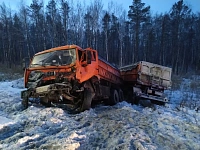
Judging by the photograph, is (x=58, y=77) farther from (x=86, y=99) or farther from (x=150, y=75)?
(x=150, y=75)

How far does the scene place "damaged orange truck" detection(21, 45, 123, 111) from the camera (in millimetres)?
5684

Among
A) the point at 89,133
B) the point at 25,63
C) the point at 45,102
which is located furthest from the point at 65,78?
the point at 25,63

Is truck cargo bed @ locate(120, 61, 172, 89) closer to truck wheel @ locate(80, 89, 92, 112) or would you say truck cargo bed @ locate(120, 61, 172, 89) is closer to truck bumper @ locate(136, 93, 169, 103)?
truck bumper @ locate(136, 93, 169, 103)

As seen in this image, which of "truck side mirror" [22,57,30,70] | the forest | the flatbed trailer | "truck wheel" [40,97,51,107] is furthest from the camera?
the forest

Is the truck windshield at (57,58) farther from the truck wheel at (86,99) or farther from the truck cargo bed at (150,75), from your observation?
the truck cargo bed at (150,75)

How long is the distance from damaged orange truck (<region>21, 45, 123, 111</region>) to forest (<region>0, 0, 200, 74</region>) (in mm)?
19790

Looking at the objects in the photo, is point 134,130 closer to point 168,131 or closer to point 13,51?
point 168,131

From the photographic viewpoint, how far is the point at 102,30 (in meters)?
37.5

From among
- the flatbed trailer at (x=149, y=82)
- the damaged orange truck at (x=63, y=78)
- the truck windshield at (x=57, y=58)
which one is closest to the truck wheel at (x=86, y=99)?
the damaged orange truck at (x=63, y=78)

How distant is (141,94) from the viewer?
9.59m

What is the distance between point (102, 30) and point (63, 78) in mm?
33115

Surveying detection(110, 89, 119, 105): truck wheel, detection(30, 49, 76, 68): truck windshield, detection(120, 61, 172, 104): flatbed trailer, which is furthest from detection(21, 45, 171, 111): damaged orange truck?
detection(120, 61, 172, 104): flatbed trailer

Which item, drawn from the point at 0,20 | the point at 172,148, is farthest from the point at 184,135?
Answer: the point at 0,20

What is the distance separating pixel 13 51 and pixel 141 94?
3503cm
